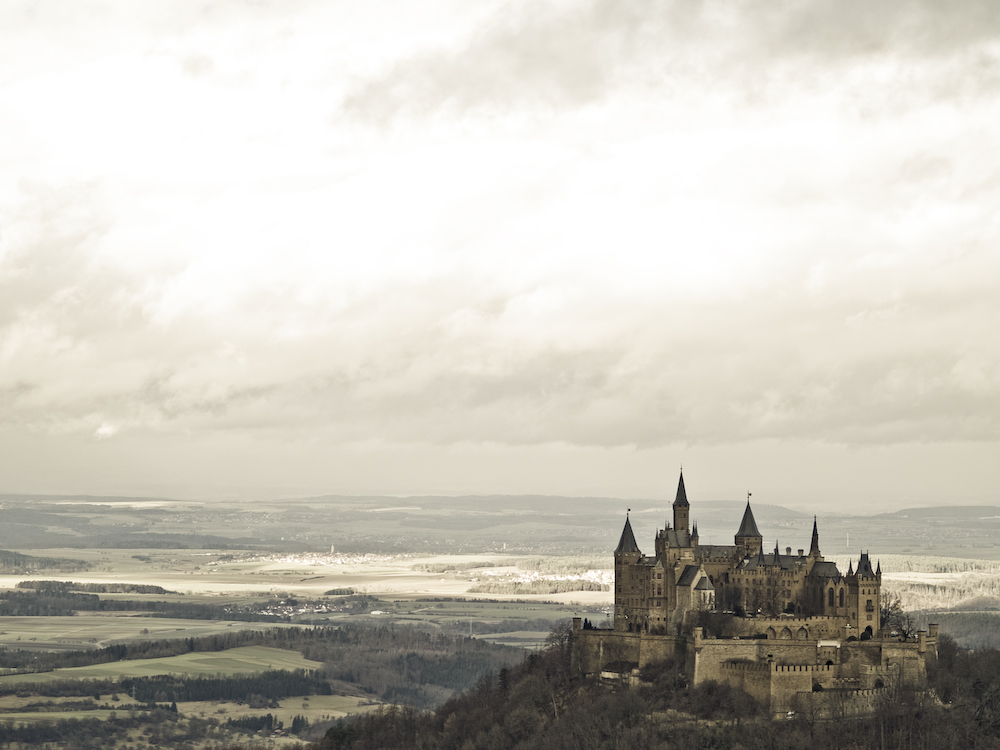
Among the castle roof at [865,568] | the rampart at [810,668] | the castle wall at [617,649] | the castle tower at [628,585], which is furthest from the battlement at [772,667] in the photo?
the castle tower at [628,585]

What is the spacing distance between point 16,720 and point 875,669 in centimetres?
13321

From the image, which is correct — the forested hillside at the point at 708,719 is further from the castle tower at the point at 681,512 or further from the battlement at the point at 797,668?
the castle tower at the point at 681,512

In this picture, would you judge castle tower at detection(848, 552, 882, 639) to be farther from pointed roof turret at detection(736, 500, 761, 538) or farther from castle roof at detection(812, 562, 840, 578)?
pointed roof turret at detection(736, 500, 761, 538)

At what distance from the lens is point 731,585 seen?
111562 mm

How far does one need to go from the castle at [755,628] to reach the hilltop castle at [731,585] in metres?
0.08

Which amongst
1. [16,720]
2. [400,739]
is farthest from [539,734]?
[16,720]

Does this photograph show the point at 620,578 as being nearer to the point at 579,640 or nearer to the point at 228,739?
the point at 579,640

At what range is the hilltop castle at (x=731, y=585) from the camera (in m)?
107

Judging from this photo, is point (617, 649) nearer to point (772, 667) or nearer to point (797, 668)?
point (772, 667)

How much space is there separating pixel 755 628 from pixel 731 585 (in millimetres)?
6866

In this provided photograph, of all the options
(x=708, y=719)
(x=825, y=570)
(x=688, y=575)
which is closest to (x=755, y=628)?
(x=688, y=575)

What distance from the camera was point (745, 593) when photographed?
110500mm

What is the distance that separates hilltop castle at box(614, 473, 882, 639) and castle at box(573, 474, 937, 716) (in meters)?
0.08

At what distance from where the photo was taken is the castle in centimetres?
10225
